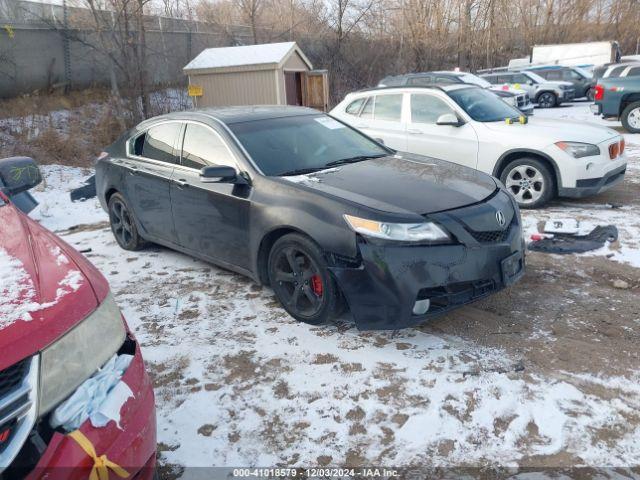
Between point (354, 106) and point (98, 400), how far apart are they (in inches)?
284

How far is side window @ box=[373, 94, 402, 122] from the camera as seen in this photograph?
7855mm

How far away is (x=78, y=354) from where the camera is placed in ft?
6.18

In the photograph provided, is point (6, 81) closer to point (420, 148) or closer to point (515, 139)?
point (420, 148)

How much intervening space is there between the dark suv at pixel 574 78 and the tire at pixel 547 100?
1071 millimetres

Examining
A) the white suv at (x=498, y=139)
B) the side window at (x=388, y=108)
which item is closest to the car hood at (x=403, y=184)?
the white suv at (x=498, y=139)

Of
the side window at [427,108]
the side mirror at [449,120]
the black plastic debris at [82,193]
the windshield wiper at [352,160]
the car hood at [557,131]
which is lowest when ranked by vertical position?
the black plastic debris at [82,193]

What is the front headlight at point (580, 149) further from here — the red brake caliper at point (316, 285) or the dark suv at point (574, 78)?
the dark suv at point (574, 78)

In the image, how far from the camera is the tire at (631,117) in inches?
505

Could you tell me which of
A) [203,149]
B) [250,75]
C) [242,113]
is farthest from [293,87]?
[203,149]

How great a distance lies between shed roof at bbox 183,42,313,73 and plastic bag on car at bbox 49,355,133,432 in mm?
13690

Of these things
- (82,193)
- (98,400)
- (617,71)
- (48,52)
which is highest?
(48,52)

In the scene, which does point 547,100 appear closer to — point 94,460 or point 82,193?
point 82,193

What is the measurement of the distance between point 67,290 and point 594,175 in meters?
6.17

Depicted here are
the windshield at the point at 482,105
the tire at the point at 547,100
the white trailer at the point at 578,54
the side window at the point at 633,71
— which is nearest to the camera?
the windshield at the point at 482,105
